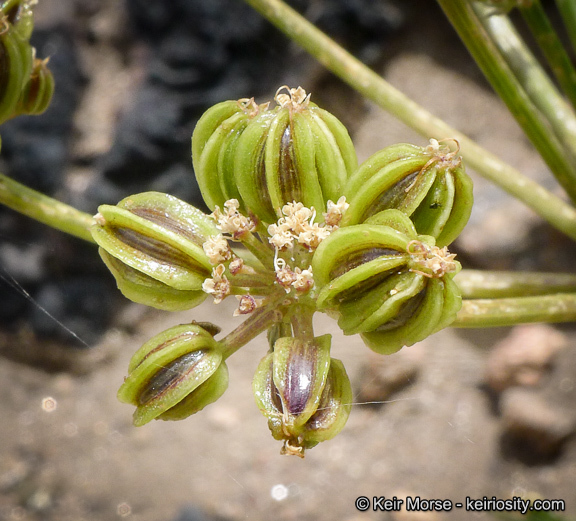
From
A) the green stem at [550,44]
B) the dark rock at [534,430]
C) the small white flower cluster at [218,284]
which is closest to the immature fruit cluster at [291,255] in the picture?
the small white flower cluster at [218,284]

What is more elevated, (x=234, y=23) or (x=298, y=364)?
(x=234, y=23)

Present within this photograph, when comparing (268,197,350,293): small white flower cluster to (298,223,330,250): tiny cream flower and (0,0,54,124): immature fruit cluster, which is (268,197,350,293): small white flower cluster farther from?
(0,0,54,124): immature fruit cluster

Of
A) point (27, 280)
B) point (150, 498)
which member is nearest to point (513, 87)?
point (150, 498)

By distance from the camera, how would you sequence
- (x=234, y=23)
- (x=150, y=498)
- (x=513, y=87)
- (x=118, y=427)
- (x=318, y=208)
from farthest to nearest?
(x=234, y=23), (x=118, y=427), (x=150, y=498), (x=513, y=87), (x=318, y=208)

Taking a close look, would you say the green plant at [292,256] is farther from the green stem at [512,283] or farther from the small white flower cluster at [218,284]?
the green stem at [512,283]

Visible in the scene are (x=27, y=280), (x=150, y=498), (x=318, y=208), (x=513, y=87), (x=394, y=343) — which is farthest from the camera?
(x=27, y=280)

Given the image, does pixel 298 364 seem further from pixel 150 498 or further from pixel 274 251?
pixel 150 498

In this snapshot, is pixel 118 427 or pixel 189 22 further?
pixel 189 22

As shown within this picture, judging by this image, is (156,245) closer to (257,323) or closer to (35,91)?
(257,323)
